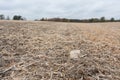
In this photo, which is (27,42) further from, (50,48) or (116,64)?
(116,64)

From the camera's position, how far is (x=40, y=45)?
4.33 meters

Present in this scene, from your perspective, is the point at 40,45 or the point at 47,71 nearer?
the point at 47,71

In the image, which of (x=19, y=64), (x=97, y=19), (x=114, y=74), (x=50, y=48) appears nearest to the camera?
(x=114, y=74)

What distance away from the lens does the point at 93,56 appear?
3.59m

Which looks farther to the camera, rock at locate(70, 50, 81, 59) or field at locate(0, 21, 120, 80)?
rock at locate(70, 50, 81, 59)

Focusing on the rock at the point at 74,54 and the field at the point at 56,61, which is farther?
the rock at the point at 74,54

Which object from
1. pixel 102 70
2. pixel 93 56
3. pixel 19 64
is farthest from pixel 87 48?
pixel 19 64

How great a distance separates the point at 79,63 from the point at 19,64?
81 cm

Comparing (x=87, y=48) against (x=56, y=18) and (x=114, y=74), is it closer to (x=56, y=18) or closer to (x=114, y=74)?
(x=114, y=74)

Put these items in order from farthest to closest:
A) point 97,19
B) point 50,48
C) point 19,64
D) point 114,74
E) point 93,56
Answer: point 97,19, point 50,48, point 93,56, point 19,64, point 114,74

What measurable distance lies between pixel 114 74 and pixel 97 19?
30.2m

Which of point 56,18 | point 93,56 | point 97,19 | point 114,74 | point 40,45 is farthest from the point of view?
point 97,19

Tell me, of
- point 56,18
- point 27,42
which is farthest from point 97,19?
point 27,42

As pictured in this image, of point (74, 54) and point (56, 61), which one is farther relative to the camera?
point (74, 54)
